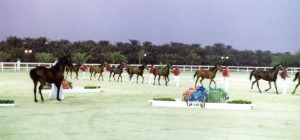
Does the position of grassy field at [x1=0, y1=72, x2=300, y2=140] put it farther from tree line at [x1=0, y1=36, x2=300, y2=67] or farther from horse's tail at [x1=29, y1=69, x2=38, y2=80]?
tree line at [x1=0, y1=36, x2=300, y2=67]

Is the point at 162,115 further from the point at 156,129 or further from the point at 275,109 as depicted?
the point at 275,109

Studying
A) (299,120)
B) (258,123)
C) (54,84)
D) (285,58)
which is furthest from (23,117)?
(285,58)

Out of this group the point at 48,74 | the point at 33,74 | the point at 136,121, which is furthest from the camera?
the point at 48,74

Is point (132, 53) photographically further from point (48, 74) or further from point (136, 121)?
point (136, 121)

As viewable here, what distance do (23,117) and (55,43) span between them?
84.7m

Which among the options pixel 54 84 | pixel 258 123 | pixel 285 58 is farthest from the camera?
pixel 285 58

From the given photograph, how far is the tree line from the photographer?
80062 millimetres

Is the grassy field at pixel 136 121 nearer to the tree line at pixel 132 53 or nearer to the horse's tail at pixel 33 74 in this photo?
the horse's tail at pixel 33 74

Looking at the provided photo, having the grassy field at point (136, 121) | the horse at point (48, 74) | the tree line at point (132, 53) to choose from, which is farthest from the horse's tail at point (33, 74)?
the tree line at point (132, 53)

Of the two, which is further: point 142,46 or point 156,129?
point 142,46

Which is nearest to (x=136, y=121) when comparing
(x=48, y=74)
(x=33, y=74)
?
(x=48, y=74)

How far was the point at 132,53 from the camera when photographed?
314ft

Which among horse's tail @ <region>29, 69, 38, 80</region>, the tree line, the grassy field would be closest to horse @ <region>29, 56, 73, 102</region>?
horse's tail @ <region>29, 69, 38, 80</region>

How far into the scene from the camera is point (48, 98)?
72.3ft
